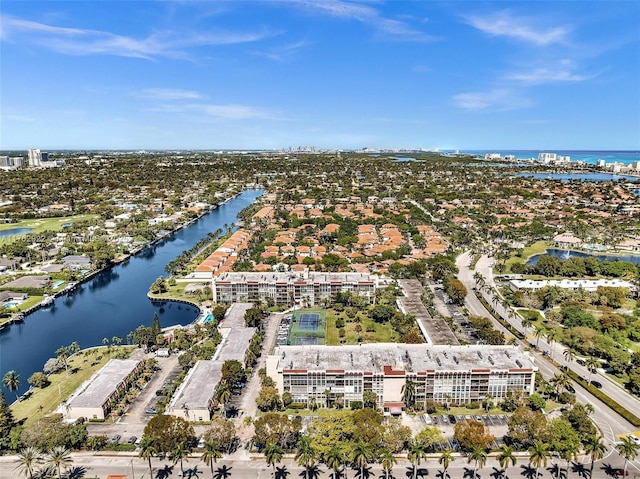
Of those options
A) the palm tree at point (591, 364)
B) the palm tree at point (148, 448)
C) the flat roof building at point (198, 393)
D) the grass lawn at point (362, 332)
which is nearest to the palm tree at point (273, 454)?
the palm tree at point (148, 448)

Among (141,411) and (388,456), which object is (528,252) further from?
(141,411)

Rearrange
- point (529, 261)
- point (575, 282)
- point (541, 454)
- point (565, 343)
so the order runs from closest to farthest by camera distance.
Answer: point (541, 454) → point (565, 343) → point (575, 282) → point (529, 261)

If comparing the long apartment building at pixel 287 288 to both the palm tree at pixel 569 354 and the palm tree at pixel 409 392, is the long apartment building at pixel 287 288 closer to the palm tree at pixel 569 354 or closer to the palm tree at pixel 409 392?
the palm tree at pixel 409 392

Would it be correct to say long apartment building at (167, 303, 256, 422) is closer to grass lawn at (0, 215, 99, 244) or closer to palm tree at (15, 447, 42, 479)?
palm tree at (15, 447, 42, 479)

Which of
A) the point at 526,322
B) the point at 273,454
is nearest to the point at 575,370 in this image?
the point at 526,322

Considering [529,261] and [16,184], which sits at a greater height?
[16,184]

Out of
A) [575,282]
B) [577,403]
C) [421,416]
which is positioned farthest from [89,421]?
[575,282]

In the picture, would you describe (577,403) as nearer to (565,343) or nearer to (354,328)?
(565,343)
